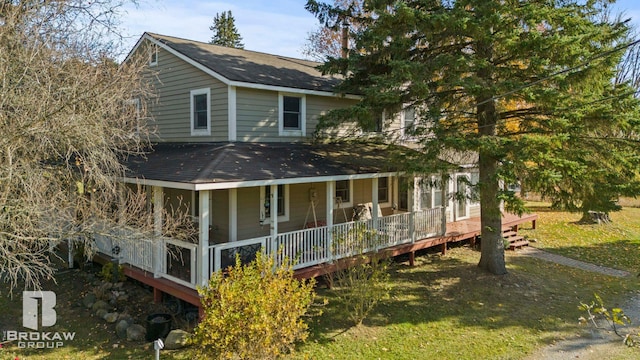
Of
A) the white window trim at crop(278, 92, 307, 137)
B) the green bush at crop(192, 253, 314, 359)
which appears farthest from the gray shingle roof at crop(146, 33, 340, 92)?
the green bush at crop(192, 253, 314, 359)

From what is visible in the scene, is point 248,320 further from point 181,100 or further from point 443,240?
point 443,240

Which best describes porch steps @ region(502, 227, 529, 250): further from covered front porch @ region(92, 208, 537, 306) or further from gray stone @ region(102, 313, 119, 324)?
gray stone @ region(102, 313, 119, 324)

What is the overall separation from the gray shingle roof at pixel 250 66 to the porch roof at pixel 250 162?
77.9 inches

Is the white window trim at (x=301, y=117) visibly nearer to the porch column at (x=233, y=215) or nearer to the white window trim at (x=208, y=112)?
the white window trim at (x=208, y=112)

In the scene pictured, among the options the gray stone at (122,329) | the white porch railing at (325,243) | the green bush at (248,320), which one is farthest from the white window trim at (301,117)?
the green bush at (248,320)

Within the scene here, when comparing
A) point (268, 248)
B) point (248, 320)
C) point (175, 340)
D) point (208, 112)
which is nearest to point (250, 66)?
point (208, 112)

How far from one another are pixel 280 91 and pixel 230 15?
147ft

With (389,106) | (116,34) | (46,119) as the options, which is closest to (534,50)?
(389,106)

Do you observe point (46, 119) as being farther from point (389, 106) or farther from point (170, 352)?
point (389, 106)

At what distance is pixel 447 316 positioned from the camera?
959cm

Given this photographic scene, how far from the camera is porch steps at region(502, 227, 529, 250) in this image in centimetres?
1595

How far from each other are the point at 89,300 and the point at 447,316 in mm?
8469

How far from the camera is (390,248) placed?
12555mm

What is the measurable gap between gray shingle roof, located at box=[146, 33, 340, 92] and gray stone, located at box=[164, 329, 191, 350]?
6.86 metres
